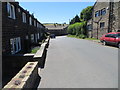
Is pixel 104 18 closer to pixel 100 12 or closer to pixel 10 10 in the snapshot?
pixel 100 12

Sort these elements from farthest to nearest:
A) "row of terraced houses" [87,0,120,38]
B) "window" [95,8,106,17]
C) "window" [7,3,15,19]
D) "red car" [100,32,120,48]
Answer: "window" [95,8,106,17]
"row of terraced houses" [87,0,120,38]
"red car" [100,32,120,48]
"window" [7,3,15,19]

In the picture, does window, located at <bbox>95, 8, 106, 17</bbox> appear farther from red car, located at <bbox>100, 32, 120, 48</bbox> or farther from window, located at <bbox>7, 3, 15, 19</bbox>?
window, located at <bbox>7, 3, 15, 19</bbox>

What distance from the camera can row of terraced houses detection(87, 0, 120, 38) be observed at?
20.7 m

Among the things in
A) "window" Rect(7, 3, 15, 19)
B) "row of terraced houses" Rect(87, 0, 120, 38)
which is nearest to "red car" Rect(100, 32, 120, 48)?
"row of terraced houses" Rect(87, 0, 120, 38)

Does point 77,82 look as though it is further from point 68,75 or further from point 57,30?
point 57,30

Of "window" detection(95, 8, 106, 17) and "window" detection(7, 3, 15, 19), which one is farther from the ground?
"window" detection(95, 8, 106, 17)

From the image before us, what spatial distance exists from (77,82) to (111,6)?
21.6 m

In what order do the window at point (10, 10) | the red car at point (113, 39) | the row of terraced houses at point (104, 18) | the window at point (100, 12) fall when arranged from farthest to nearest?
the window at point (100, 12) → the row of terraced houses at point (104, 18) → the red car at point (113, 39) → the window at point (10, 10)

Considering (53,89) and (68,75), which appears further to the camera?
(68,75)

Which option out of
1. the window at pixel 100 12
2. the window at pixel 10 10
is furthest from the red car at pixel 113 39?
the window at pixel 10 10

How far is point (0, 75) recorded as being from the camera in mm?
6949

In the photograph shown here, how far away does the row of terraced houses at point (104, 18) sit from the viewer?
20719 millimetres

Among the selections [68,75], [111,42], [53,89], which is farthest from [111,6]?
[53,89]

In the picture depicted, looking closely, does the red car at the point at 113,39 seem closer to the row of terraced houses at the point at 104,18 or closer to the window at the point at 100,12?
the row of terraced houses at the point at 104,18
